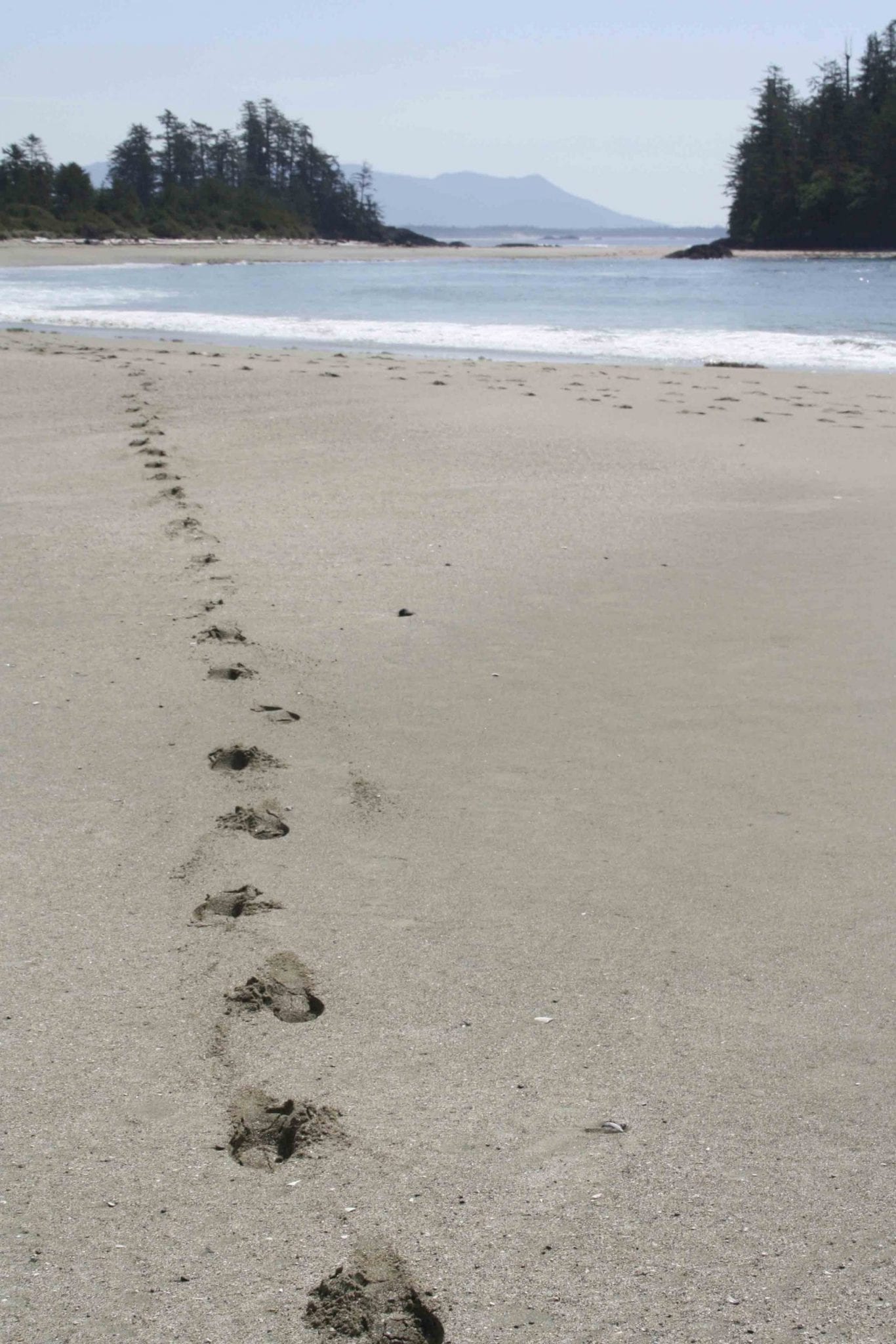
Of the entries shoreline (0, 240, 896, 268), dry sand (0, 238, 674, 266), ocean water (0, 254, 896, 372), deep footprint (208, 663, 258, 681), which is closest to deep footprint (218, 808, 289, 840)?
deep footprint (208, 663, 258, 681)

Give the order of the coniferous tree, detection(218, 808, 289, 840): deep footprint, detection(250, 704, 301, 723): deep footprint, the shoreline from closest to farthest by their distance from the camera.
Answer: detection(218, 808, 289, 840): deep footprint → detection(250, 704, 301, 723): deep footprint → the shoreline → the coniferous tree

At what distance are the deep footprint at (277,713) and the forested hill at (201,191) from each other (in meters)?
57.7

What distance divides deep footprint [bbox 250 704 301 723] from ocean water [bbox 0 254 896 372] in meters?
10.6

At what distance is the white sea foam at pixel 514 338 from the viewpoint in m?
14.1

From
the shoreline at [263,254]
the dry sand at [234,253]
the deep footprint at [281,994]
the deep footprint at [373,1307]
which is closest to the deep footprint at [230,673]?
the deep footprint at [281,994]

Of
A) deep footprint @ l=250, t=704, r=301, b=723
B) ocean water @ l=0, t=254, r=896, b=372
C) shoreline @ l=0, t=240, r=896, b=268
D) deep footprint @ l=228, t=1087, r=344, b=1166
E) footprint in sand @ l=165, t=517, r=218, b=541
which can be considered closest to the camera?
deep footprint @ l=228, t=1087, r=344, b=1166

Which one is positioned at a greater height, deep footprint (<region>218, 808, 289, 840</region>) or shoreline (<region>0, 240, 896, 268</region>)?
shoreline (<region>0, 240, 896, 268</region>)

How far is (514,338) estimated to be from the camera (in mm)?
15906

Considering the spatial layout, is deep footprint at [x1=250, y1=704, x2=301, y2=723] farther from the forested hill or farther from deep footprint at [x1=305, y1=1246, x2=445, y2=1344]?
the forested hill

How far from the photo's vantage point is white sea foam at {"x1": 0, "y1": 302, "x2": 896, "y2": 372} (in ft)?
46.3

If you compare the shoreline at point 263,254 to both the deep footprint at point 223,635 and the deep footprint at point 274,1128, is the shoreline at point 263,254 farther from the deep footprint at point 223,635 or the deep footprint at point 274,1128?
the deep footprint at point 274,1128

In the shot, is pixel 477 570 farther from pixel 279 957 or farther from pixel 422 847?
pixel 279 957

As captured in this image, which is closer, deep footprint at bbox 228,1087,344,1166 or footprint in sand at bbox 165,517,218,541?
deep footprint at bbox 228,1087,344,1166

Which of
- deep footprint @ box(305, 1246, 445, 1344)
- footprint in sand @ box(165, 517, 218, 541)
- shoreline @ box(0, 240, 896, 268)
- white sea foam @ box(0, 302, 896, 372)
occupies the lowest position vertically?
deep footprint @ box(305, 1246, 445, 1344)
